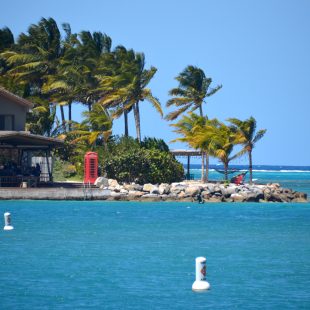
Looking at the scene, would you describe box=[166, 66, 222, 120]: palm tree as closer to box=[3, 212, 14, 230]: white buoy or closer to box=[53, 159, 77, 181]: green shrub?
box=[53, 159, 77, 181]: green shrub

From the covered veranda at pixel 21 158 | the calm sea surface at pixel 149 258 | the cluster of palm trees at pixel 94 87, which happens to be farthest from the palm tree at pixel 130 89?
the calm sea surface at pixel 149 258

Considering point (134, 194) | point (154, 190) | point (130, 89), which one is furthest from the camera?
point (130, 89)

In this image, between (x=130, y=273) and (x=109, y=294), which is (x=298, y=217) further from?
(x=109, y=294)

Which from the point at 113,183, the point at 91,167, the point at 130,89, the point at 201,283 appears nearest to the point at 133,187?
the point at 113,183

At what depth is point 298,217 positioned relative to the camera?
54594 millimetres

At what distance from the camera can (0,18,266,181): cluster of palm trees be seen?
70.9 metres

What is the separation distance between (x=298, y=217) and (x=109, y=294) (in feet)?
96.7

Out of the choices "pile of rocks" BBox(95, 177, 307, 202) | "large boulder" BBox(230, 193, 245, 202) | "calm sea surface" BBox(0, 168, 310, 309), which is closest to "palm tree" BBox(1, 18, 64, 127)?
Result: "pile of rocks" BBox(95, 177, 307, 202)

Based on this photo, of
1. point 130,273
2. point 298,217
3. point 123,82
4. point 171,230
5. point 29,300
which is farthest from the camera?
point 123,82

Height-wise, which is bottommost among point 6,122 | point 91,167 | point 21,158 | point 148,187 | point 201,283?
point 201,283

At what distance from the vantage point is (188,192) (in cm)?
6378

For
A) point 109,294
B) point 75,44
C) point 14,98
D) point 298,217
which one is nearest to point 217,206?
point 298,217

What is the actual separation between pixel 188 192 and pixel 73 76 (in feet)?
61.9

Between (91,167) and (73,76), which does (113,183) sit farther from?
(73,76)
